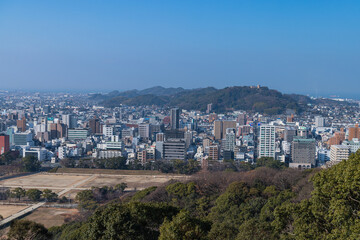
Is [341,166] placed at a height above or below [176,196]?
above

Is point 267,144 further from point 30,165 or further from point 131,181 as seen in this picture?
point 30,165

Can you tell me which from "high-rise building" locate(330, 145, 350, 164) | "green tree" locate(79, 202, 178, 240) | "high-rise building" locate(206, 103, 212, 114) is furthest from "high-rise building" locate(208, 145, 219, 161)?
"high-rise building" locate(206, 103, 212, 114)

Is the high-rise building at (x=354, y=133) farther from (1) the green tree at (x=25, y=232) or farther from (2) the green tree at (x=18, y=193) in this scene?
(1) the green tree at (x=25, y=232)

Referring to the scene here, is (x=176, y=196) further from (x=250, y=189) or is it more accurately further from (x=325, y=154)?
(x=325, y=154)

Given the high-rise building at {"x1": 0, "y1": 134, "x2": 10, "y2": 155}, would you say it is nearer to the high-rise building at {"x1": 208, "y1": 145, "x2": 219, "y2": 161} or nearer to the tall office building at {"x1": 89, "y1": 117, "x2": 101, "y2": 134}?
the tall office building at {"x1": 89, "y1": 117, "x2": 101, "y2": 134}

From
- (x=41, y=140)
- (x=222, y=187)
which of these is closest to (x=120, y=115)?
(x=41, y=140)

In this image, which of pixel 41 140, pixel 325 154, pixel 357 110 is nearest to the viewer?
pixel 325 154

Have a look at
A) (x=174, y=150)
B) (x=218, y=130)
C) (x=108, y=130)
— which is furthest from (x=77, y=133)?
(x=218, y=130)
